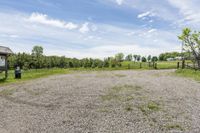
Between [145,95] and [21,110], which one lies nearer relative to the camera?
[21,110]

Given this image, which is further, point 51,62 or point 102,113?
point 51,62

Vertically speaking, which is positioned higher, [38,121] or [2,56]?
[2,56]

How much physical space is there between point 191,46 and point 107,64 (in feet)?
94.7

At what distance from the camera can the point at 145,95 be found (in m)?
12.9

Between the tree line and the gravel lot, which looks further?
the tree line

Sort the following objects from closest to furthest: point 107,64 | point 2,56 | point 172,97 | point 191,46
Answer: point 172,97 < point 2,56 < point 191,46 < point 107,64

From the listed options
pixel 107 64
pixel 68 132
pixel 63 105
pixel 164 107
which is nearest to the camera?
pixel 68 132

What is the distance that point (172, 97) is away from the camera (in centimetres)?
1249

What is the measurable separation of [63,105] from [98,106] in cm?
180

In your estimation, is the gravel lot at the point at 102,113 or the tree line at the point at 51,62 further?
the tree line at the point at 51,62

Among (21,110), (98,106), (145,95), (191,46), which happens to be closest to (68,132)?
(98,106)

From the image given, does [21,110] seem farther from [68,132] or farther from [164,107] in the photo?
[164,107]

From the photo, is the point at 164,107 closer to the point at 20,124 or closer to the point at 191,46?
the point at 20,124

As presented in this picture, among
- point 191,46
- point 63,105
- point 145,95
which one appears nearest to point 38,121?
point 63,105
